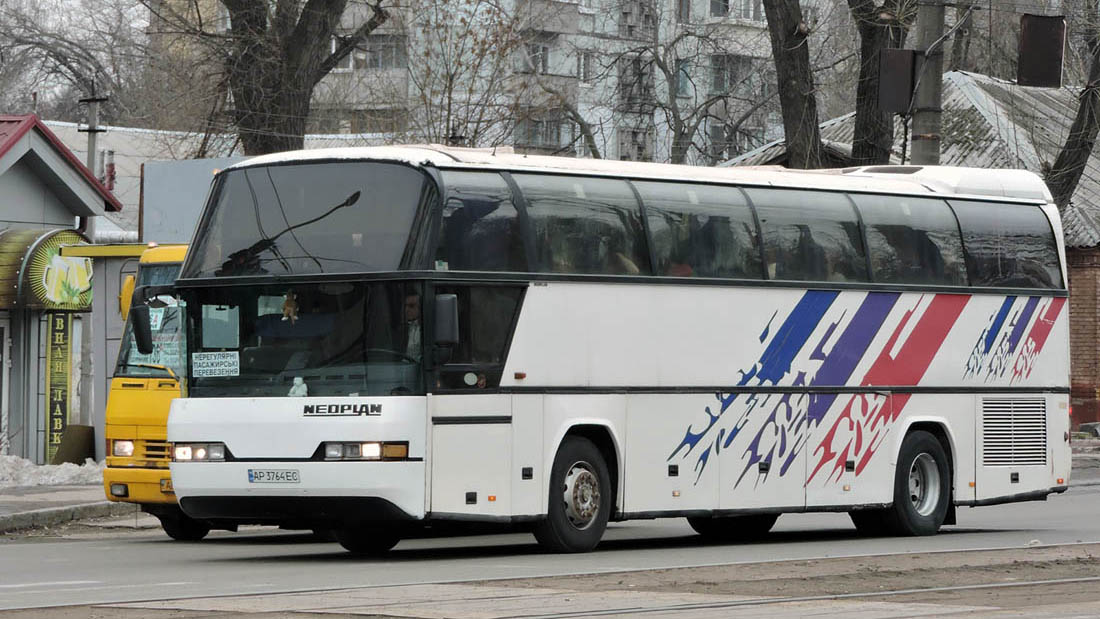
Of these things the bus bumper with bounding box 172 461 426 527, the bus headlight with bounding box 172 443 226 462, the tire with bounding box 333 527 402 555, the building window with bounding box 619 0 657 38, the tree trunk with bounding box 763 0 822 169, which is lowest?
the tire with bounding box 333 527 402 555

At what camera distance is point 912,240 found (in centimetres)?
1842

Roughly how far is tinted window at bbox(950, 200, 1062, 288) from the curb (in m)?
8.46

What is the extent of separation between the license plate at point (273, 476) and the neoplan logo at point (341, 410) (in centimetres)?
44

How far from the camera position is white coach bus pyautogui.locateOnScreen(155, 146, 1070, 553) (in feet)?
46.9

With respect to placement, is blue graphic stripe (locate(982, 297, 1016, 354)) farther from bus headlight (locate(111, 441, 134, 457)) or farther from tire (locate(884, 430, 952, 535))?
bus headlight (locate(111, 441, 134, 457))

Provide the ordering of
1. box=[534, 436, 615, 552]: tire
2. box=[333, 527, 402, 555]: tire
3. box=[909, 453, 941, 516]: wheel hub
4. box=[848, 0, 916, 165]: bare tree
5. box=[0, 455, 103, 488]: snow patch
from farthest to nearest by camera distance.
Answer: box=[848, 0, 916, 165]: bare tree → box=[0, 455, 103, 488]: snow patch → box=[909, 453, 941, 516]: wheel hub → box=[333, 527, 402, 555]: tire → box=[534, 436, 615, 552]: tire

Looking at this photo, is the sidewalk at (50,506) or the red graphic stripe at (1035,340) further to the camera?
the sidewalk at (50,506)

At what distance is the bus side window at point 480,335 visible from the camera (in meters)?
14.5

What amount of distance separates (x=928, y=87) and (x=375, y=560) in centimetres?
1137

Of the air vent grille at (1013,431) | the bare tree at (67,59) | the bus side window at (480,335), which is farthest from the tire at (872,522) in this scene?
the bare tree at (67,59)

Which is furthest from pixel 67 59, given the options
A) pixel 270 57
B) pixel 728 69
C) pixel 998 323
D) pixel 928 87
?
pixel 998 323

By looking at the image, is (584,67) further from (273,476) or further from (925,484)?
(273,476)

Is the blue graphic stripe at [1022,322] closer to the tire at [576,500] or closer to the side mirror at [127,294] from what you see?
the tire at [576,500]

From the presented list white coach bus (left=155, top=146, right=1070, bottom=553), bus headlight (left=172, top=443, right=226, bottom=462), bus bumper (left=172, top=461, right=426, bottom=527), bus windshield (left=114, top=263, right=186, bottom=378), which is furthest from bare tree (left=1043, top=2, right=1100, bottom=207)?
bus headlight (left=172, top=443, right=226, bottom=462)
